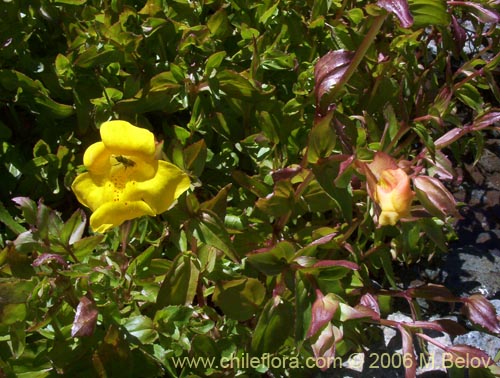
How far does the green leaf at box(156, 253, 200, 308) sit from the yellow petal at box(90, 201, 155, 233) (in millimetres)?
191

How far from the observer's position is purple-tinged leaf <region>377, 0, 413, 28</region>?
1.61 m

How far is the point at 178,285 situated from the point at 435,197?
0.76 m

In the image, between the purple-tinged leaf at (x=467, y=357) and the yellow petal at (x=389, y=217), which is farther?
the purple-tinged leaf at (x=467, y=357)

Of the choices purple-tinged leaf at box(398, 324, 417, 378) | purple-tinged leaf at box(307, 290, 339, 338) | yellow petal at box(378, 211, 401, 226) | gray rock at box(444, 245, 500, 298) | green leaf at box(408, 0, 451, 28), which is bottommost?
gray rock at box(444, 245, 500, 298)

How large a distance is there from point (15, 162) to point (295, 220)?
3.51 ft

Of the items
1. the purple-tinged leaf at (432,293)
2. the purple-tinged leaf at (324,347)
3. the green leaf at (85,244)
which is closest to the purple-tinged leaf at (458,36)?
the purple-tinged leaf at (432,293)

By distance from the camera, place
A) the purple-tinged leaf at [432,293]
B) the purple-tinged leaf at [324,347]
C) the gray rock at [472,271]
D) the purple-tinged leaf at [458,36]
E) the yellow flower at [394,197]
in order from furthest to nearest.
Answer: the gray rock at [472,271] < the purple-tinged leaf at [458,36] < the purple-tinged leaf at [432,293] < the purple-tinged leaf at [324,347] < the yellow flower at [394,197]

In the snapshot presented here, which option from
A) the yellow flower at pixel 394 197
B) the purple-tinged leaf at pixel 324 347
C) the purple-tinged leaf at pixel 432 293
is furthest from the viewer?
the purple-tinged leaf at pixel 432 293

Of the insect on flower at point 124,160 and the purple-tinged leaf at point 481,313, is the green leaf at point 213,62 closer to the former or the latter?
the insect on flower at point 124,160

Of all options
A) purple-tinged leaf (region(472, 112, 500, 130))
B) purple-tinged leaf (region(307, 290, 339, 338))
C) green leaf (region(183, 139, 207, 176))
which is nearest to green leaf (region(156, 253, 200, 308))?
green leaf (region(183, 139, 207, 176))

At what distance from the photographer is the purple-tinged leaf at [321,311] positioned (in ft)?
5.28

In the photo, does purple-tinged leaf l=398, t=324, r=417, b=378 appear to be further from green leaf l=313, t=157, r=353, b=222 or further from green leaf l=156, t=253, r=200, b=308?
green leaf l=156, t=253, r=200, b=308

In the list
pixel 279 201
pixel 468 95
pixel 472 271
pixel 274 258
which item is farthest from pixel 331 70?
pixel 472 271

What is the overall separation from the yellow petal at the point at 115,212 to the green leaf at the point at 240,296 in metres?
0.33
